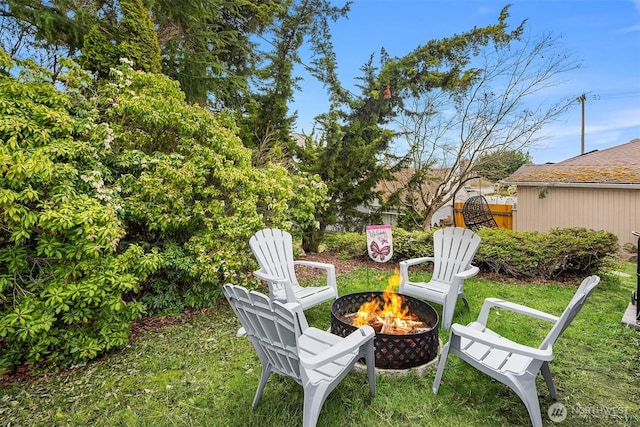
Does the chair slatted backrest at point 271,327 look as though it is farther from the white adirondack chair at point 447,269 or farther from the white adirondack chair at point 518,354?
the white adirondack chair at point 447,269

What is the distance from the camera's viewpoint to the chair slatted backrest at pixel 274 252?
11.5 feet

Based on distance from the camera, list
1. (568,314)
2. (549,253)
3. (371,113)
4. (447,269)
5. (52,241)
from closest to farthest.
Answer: (568,314)
(52,241)
(447,269)
(549,253)
(371,113)

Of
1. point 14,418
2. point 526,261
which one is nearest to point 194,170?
point 14,418

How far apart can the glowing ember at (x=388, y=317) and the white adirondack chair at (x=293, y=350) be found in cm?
56

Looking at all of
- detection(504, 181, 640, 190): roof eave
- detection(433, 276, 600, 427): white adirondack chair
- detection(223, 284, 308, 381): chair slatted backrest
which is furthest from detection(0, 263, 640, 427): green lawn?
detection(504, 181, 640, 190): roof eave

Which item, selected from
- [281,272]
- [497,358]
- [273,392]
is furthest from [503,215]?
[273,392]

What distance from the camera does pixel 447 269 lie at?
3.83 meters

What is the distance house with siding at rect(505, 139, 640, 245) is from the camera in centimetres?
745

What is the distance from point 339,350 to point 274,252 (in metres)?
1.99

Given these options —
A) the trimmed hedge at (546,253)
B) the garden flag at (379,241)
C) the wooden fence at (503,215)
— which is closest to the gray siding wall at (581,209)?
the wooden fence at (503,215)

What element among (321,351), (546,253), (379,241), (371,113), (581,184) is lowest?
(546,253)

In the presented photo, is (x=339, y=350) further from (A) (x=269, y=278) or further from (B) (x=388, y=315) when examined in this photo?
(A) (x=269, y=278)

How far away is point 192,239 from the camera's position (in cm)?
375

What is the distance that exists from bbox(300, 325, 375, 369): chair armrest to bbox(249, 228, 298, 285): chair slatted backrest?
1658mm
